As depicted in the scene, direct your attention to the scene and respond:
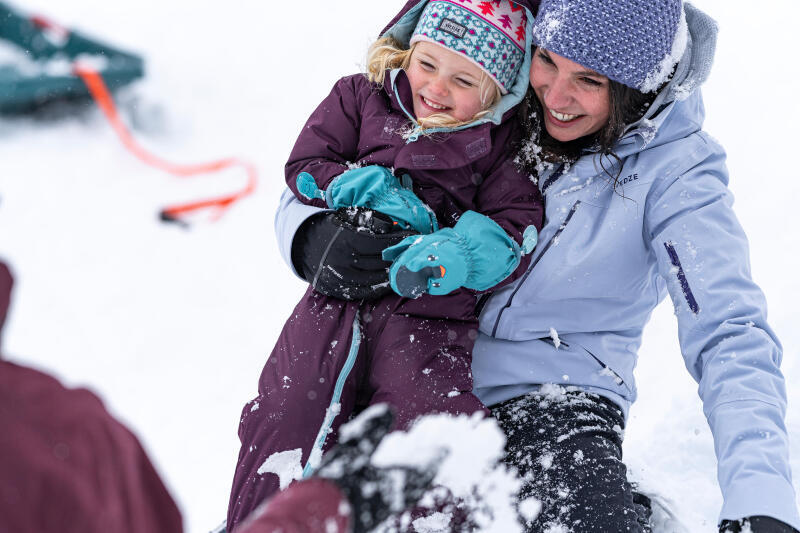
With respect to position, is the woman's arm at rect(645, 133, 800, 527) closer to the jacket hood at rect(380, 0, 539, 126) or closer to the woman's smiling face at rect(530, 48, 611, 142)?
the woman's smiling face at rect(530, 48, 611, 142)

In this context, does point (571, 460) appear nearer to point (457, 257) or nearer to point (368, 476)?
point (457, 257)

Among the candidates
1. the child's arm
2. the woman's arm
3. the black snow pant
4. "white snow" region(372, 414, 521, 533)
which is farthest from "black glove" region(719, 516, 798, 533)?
the child's arm

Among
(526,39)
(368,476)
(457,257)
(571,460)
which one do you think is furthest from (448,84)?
(368,476)

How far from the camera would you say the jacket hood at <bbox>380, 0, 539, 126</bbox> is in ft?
5.89

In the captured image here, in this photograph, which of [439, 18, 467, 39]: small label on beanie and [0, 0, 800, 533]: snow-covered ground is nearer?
[439, 18, 467, 39]: small label on beanie

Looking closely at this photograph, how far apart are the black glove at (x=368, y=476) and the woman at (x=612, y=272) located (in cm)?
74

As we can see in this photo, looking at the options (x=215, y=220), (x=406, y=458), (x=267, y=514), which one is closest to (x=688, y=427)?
(x=406, y=458)

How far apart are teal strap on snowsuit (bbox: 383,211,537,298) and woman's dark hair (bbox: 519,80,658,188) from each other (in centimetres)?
21

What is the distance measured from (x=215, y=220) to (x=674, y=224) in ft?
8.15

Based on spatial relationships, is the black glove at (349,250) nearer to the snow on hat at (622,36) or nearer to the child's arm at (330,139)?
the child's arm at (330,139)

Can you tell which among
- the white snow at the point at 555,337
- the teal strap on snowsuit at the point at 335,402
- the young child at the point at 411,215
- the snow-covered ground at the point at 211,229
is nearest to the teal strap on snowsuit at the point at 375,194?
the young child at the point at 411,215

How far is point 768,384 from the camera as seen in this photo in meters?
1.45

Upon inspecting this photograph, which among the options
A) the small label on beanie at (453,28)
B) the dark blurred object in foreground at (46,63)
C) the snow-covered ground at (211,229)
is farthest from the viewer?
the dark blurred object in foreground at (46,63)

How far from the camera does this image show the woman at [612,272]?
1.50m
